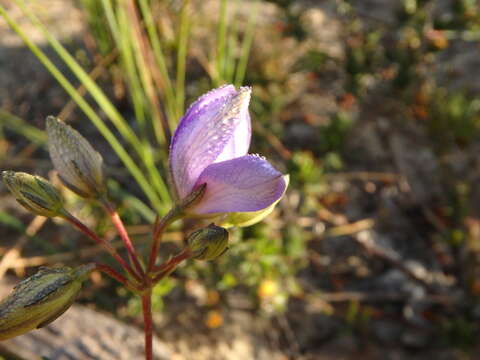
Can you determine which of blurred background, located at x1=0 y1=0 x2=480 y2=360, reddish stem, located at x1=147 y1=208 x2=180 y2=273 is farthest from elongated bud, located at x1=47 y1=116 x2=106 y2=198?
blurred background, located at x1=0 y1=0 x2=480 y2=360

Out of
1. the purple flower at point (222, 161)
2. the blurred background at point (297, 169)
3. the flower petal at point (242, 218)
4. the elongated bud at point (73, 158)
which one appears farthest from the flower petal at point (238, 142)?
the blurred background at point (297, 169)

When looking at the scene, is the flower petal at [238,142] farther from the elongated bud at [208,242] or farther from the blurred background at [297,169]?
the blurred background at [297,169]

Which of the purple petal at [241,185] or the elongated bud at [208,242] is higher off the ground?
the purple petal at [241,185]

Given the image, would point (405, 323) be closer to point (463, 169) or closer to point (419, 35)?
point (463, 169)

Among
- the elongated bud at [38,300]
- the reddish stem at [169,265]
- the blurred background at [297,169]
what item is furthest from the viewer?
the blurred background at [297,169]

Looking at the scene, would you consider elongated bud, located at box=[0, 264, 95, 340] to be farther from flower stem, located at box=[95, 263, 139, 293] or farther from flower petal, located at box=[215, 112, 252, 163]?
flower petal, located at box=[215, 112, 252, 163]

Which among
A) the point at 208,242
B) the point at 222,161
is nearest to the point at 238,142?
the point at 222,161
